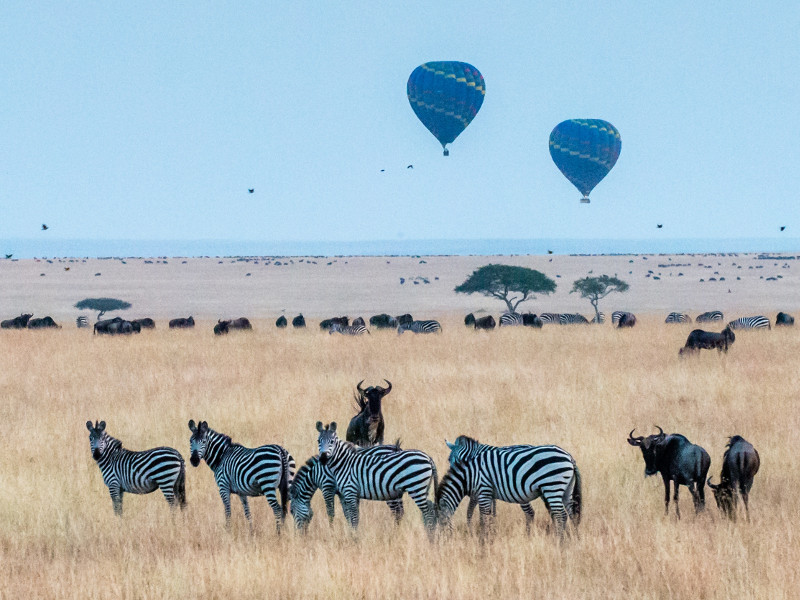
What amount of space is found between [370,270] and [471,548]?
4241 inches

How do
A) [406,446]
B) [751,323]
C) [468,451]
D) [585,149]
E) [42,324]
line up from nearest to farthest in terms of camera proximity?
[468,451] < [406,446] < [751,323] < [42,324] < [585,149]

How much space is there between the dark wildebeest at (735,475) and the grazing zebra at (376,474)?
293 cm

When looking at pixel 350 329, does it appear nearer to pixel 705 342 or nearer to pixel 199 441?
pixel 705 342

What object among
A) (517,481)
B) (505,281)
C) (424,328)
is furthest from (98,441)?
(505,281)

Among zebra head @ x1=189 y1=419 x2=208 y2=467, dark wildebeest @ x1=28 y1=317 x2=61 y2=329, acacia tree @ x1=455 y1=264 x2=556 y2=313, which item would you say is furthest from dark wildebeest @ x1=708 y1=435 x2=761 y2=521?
acacia tree @ x1=455 y1=264 x2=556 y2=313

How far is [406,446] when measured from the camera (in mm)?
12453

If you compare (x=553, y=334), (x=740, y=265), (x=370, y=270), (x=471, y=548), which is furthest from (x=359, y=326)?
(x=740, y=265)

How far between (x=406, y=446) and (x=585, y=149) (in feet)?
119

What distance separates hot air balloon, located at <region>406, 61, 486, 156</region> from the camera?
43.2 meters

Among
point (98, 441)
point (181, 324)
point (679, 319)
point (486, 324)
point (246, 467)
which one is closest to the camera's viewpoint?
point (246, 467)

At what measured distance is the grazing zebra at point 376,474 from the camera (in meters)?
7.81

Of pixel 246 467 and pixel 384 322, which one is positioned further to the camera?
pixel 384 322

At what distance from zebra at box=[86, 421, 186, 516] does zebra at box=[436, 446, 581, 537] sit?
2741 mm

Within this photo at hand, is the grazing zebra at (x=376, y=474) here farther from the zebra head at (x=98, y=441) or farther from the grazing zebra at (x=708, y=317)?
the grazing zebra at (x=708, y=317)
